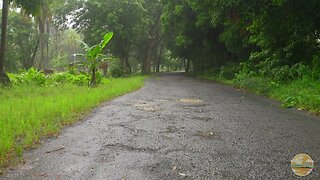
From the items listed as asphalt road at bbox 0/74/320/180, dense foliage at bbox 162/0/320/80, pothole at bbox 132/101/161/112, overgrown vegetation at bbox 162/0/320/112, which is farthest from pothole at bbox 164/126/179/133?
dense foliage at bbox 162/0/320/80

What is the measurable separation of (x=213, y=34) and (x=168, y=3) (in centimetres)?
457

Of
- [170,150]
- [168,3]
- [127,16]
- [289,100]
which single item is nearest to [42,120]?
[170,150]

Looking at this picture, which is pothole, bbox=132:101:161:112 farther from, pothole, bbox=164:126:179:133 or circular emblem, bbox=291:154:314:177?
circular emblem, bbox=291:154:314:177

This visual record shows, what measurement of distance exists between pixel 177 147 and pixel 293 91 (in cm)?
706

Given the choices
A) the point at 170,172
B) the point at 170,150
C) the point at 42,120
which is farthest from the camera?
the point at 42,120

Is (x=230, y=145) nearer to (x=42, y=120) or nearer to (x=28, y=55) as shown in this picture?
(x=42, y=120)

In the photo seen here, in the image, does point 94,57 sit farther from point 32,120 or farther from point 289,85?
point 32,120

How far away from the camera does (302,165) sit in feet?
15.1

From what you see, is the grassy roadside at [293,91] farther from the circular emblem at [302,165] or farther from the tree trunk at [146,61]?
the tree trunk at [146,61]

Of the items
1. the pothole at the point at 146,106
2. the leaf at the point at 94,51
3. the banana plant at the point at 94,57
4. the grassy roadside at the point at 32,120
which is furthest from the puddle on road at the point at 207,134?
the leaf at the point at 94,51

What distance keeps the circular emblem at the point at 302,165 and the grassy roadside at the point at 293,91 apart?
4.14 meters

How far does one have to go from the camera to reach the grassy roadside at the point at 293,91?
926cm

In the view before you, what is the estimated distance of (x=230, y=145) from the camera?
219 inches

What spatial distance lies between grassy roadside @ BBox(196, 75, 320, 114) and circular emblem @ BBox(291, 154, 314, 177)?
4144 mm
